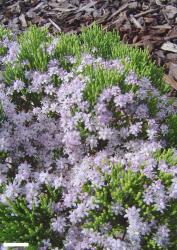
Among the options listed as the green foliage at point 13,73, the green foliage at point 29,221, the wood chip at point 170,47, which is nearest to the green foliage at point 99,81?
the green foliage at point 13,73

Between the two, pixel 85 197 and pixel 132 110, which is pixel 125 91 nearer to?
pixel 132 110

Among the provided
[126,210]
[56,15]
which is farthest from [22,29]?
[126,210]

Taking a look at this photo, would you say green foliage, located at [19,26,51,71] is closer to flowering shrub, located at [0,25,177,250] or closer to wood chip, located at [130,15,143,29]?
flowering shrub, located at [0,25,177,250]

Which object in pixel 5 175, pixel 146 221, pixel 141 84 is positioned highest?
pixel 141 84

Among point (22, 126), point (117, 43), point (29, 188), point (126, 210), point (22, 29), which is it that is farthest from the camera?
point (22, 29)

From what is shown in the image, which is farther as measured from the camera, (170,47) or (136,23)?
(136,23)

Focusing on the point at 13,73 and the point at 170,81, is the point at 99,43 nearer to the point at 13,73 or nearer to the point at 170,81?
the point at 13,73

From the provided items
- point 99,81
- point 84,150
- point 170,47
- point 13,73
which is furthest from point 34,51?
point 170,47

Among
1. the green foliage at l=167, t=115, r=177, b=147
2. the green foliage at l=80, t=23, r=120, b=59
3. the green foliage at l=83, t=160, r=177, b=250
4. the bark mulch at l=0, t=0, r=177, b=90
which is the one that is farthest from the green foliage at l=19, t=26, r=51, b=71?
the bark mulch at l=0, t=0, r=177, b=90
